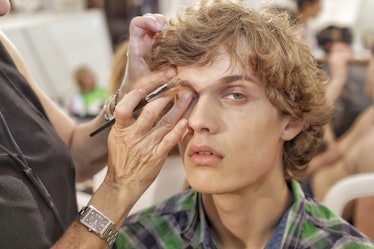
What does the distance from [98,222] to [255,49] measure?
19.0 inches

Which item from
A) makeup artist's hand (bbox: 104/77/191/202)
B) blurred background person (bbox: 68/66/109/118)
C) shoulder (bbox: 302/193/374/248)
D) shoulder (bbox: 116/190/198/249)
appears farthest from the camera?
blurred background person (bbox: 68/66/109/118)

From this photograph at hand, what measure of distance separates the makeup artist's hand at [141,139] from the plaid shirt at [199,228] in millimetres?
243

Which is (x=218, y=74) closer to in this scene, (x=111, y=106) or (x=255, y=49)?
(x=255, y=49)

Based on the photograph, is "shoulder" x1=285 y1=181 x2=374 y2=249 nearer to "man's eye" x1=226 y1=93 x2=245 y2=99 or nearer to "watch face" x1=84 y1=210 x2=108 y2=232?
"man's eye" x1=226 y1=93 x2=245 y2=99

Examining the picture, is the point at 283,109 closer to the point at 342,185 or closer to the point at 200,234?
the point at 200,234

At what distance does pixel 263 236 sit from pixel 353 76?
16.9 ft

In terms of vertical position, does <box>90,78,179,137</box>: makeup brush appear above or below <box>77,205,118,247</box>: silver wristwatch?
above

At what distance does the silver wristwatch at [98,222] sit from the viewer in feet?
3.82

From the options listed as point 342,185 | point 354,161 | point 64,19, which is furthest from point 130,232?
point 64,19

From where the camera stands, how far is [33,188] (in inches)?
50.1

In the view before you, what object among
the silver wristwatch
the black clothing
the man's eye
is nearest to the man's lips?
the man's eye

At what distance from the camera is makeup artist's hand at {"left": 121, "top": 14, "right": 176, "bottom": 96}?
1.32 metres

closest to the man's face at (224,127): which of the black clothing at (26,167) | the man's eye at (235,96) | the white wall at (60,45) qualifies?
the man's eye at (235,96)

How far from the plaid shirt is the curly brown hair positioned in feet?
0.69
